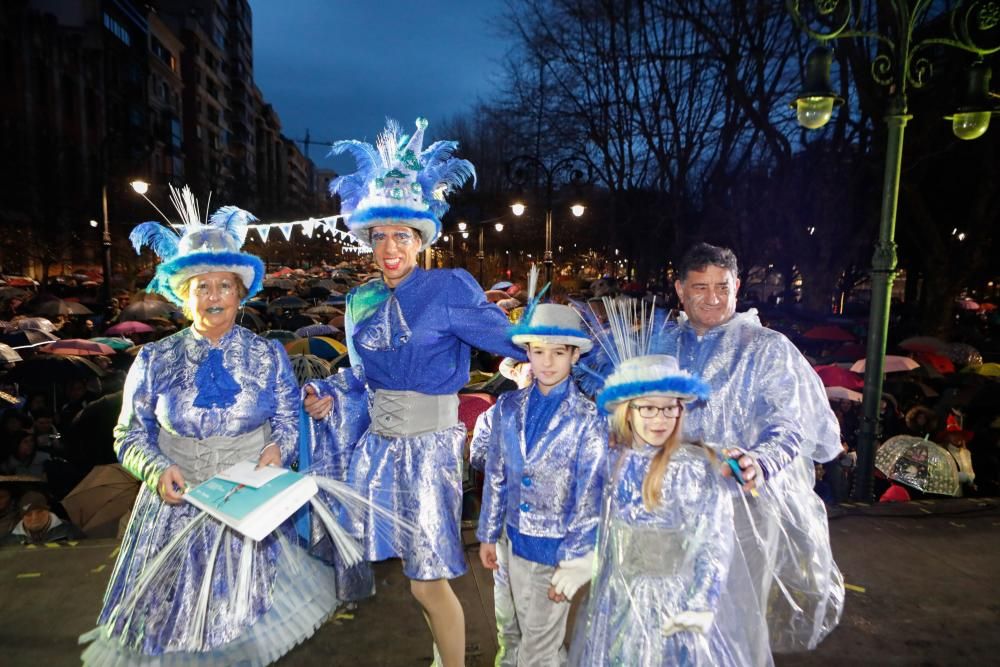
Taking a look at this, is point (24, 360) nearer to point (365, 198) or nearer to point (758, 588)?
point (365, 198)

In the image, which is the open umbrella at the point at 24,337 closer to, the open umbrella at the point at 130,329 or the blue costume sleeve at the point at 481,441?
the open umbrella at the point at 130,329

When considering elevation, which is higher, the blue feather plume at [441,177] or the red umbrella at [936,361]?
Result: the blue feather plume at [441,177]

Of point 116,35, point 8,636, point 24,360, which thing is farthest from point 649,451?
point 116,35

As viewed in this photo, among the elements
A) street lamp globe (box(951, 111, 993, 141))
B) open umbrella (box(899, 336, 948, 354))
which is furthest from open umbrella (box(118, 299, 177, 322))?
open umbrella (box(899, 336, 948, 354))

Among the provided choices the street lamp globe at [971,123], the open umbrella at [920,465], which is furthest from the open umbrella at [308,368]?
the street lamp globe at [971,123]

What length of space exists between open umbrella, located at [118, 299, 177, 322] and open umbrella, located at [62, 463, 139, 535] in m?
8.78

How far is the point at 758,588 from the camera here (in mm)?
2988

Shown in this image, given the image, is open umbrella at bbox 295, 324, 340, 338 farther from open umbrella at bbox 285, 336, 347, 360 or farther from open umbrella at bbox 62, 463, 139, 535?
open umbrella at bbox 62, 463, 139, 535

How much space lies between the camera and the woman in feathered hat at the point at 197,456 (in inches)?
106

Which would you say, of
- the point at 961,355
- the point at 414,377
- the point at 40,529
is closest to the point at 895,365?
the point at 961,355

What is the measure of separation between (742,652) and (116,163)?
34.0 m

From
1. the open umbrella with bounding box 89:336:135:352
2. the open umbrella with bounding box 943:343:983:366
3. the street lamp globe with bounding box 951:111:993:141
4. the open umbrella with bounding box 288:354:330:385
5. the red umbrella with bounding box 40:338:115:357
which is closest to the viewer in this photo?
the street lamp globe with bounding box 951:111:993:141

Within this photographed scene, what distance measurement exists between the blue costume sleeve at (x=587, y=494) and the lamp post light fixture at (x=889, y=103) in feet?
12.5

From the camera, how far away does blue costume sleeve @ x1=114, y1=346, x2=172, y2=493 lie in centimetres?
274
